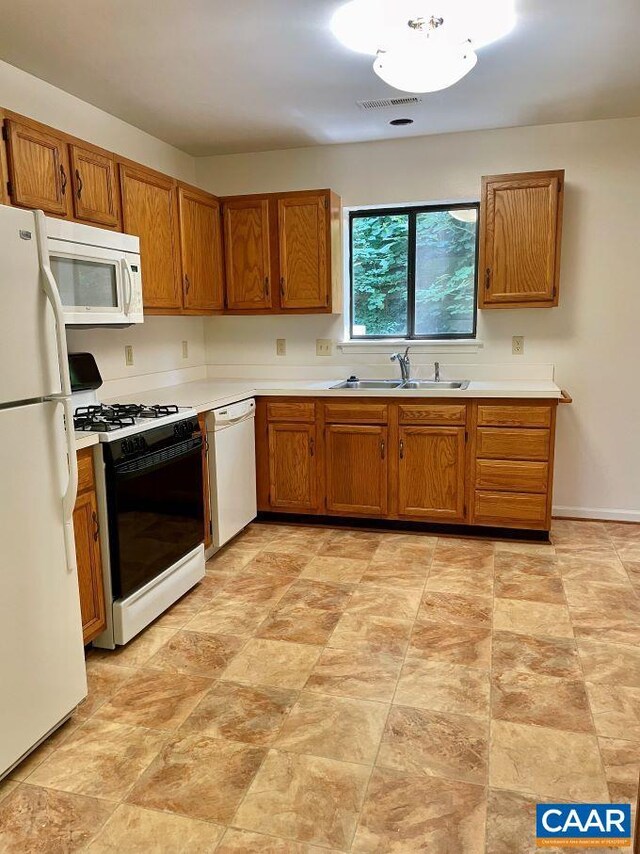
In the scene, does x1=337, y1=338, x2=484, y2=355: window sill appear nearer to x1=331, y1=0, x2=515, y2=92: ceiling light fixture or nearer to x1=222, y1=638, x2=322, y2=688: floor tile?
x1=331, y1=0, x2=515, y2=92: ceiling light fixture

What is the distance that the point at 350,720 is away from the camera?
2.06m

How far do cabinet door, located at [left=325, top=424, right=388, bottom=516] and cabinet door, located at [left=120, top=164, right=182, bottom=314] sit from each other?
1234mm

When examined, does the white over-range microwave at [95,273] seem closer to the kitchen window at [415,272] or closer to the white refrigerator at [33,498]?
the white refrigerator at [33,498]

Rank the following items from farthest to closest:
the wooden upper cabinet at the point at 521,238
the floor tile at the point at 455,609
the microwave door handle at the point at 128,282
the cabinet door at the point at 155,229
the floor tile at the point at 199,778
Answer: the wooden upper cabinet at the point at 521,238
the cabinet door at the point at 155,229
the microwave door handle at the point at 128,282
the floor tile at the point at 455,609
the floor tile at the point at 199,778

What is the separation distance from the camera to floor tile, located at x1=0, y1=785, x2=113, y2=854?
5.23 ft

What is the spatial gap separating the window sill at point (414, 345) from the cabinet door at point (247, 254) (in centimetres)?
66

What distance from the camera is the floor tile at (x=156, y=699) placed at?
209cm

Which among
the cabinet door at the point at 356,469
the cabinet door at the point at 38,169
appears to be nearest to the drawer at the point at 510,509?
the cabinet door at the point at 356,469

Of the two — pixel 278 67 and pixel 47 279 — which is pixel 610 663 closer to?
pixel 47 279

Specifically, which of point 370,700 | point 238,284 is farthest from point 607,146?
point 370,700

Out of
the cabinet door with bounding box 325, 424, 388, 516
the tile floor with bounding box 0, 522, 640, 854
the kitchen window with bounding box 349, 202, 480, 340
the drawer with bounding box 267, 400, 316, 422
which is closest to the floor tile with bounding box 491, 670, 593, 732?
the tile floor with bounding box 0, 522, 640, 854

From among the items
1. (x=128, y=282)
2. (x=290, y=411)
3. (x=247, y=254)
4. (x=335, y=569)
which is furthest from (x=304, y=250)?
(x=335, y=569)

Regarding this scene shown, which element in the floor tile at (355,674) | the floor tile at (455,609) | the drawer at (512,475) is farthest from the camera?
the drawer at (512,475)

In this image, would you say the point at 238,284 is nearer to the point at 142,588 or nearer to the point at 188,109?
the point at 188,109
